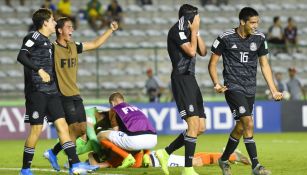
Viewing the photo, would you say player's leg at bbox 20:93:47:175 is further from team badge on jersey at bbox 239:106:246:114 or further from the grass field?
team badge on jersey at bbox 239:106:246:114

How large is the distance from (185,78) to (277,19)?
1589cm

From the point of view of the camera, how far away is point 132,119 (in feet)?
45.5

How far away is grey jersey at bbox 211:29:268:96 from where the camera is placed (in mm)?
12133

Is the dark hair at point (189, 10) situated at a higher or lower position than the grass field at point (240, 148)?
higher

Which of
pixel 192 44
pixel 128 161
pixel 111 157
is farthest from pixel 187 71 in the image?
pixel 111 157

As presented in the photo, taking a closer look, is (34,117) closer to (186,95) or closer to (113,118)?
(186,95)

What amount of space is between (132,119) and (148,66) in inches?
472

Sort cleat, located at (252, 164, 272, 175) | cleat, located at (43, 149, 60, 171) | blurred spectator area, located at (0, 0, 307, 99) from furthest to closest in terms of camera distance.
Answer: blurred spectator area, located at (0, 0, 307, 99)
cleat, located at (43, 149, 60, 171)
cleat, located at (252, 164, 272, 175)

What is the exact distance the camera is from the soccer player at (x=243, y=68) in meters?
12.0

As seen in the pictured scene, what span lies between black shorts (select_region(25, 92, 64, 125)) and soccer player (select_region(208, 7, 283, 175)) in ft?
6.84

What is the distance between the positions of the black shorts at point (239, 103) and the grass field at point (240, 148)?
120 cm

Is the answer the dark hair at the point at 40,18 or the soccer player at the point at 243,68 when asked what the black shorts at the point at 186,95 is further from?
the dark hair at the point at 40,18

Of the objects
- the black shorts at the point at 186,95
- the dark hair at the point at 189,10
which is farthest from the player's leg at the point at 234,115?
the dark hair at the point at 189,10

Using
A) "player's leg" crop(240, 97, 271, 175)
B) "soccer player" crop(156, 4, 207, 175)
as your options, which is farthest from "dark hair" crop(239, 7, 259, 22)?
"player's leg" crop(240, 97, 271, 175)
